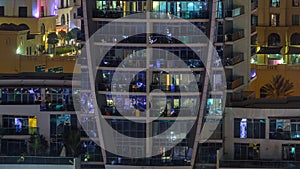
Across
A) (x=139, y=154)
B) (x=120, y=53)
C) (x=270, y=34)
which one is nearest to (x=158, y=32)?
(x=120, y=53)

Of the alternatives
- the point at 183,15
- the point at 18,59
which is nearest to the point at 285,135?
the point at 183,15

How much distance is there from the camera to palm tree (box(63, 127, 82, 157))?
40812 mm

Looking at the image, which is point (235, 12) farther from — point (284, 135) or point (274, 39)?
point (274, 39)

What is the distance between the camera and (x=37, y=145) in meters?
41.0

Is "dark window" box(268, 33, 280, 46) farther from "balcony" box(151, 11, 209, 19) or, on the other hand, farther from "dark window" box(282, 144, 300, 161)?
"balcony" box(151, 11, 209, 19)

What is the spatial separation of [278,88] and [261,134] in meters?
9.94

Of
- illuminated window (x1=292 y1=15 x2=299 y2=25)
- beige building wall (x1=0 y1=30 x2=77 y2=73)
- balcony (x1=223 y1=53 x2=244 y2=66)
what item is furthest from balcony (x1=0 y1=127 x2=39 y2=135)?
illuminated window (x1=292 y1=15 x2=299 y2=25)

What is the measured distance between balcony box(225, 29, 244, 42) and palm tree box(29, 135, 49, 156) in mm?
6812

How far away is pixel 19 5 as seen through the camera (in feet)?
203

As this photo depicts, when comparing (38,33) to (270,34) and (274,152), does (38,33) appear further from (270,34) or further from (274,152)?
(274,152)

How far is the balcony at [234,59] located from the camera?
135 ft

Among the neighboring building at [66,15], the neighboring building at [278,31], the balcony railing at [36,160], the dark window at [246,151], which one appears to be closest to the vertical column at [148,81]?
the balcony railing at [36,160]

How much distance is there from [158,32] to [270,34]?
2034cm

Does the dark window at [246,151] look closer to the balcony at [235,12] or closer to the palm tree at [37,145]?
the balcony at [235,12]
